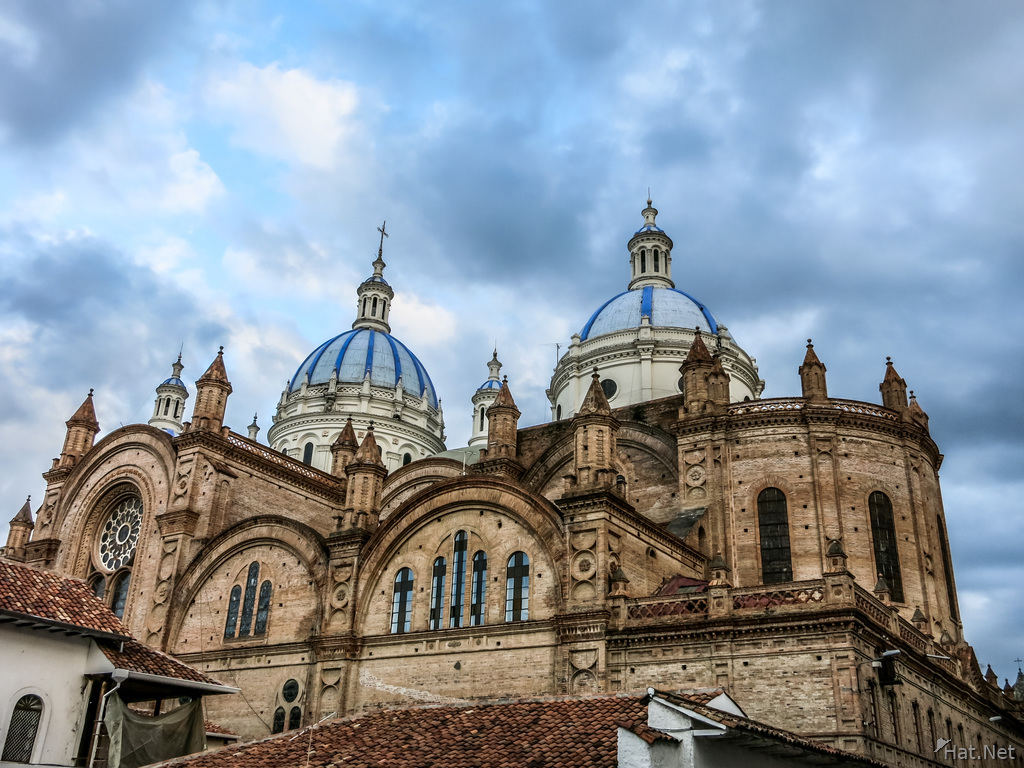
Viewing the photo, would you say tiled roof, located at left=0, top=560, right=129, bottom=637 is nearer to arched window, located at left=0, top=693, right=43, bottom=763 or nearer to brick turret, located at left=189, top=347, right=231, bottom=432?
arched window, located at left=0, top=693, right=43, bottom=763

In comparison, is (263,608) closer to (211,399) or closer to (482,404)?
(211,399)

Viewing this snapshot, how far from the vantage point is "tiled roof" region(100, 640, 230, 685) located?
24.4 meters

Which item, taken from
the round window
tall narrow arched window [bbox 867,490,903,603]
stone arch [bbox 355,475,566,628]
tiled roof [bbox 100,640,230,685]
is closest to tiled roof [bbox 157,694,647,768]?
tiled roof [bbox 100,640,230,685]

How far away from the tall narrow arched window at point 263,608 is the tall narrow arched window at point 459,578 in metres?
8.84

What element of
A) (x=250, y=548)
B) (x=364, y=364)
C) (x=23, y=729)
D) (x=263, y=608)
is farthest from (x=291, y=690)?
(x=364, y=364)

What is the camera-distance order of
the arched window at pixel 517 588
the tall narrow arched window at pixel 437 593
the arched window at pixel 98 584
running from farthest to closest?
the arched window at pixel 98 584 → the tall narrow arched window at pixel 437 593 → the arched window at pixel 517 588

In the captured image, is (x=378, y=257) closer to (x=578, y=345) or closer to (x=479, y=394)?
(x=479, y=394)

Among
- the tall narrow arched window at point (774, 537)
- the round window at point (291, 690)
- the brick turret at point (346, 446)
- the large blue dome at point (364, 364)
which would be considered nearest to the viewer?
the round window at point (291, 690)

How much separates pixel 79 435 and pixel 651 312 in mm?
30335

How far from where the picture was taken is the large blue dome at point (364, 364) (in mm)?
69062

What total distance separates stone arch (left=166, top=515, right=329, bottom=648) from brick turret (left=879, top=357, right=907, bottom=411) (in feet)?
78.3

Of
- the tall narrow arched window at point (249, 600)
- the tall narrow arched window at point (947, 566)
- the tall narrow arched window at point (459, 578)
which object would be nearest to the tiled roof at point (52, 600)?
the tall narrow arched window at point (459, 578)

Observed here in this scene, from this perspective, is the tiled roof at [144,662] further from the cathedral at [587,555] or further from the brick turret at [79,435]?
the brick turret at [79,435]

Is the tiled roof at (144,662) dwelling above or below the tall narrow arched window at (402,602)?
below
